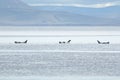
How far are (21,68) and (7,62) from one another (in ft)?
12.7

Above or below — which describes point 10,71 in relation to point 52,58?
below

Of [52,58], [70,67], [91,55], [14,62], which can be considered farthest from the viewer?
[91,55]

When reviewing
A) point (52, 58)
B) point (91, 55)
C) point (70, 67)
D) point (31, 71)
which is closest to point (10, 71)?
point (31, 71)

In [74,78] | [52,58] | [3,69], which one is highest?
[52,58]

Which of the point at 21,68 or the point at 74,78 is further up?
the point at 21,68

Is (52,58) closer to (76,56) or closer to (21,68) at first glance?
(76,56)

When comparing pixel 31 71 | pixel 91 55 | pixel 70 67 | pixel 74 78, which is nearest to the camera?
pixel 74 78

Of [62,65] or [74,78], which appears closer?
[74,78]

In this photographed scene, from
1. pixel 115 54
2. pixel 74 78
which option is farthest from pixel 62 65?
pixel 115 54

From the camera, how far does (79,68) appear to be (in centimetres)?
3206

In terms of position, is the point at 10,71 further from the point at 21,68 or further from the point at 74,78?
the point at 74,78

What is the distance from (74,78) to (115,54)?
1460 cm

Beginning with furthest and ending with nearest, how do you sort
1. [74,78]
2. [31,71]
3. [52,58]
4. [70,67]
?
1. [52,58]
2. [70,67]
3. [31,71]
4. [74,78]

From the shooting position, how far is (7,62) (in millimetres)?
35625
